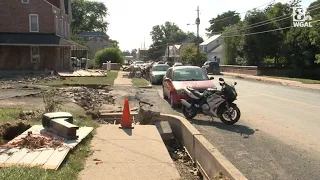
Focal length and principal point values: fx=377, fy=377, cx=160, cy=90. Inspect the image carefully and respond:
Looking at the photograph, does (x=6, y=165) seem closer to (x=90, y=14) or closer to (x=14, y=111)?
(x=14, y=111)

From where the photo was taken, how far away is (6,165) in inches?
211

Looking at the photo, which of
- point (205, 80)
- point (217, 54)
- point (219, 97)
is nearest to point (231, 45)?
point (217, 54)

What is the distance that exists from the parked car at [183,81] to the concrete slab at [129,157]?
4.91 meters

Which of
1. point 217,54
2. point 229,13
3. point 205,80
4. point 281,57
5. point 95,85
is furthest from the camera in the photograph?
point 229,13

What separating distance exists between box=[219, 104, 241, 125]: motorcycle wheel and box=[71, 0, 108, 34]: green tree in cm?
9240

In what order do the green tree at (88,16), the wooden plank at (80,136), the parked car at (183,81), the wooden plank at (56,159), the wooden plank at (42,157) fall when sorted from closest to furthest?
the wooden plank at (56,159) < the wooden plank at (42,157) < the wooden plank at (80,136) < the parked car at (183,81) < the green tree at (88,16)

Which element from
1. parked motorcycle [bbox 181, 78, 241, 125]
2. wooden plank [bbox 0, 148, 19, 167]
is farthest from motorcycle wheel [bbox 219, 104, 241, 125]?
wooden plank [bbox 0, 148, 19, 167]

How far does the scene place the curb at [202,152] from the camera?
5648 mm

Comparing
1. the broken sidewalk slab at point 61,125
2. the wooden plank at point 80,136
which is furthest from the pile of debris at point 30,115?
the wooden plank at point 80,136

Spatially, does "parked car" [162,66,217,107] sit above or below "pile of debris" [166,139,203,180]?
above

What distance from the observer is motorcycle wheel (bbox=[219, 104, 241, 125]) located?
10.6 meters

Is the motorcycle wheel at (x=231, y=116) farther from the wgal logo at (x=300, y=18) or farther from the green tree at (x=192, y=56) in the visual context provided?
the green tree at (x=192, y=56)

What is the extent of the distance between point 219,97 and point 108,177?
5.84m

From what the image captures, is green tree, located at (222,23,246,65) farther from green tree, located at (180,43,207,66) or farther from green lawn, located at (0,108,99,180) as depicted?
green lawn, located at (0,108,99,180)
